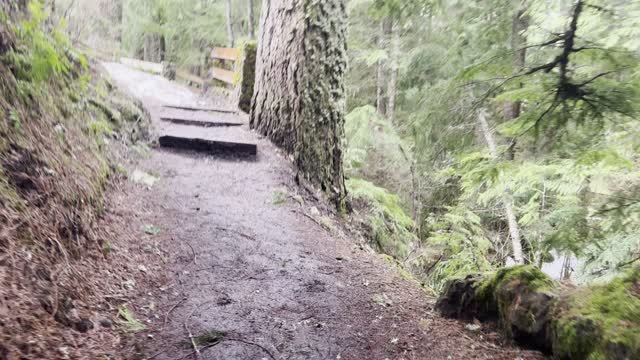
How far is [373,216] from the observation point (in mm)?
7871

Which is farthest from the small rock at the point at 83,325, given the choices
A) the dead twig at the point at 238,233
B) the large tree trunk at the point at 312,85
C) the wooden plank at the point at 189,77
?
the wooden plank at the point at 189,77

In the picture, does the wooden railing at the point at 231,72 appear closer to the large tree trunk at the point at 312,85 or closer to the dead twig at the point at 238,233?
the large tree trunk at the point at 312,85

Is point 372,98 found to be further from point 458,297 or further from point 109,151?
point 458,297

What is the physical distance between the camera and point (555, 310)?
3061 millimetres

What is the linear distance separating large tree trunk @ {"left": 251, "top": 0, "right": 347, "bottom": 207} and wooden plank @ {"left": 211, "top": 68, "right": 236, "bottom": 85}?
14.5ft

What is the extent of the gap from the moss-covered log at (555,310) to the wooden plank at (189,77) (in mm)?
12194

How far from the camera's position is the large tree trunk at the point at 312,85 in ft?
22.7

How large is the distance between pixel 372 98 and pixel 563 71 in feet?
38.9

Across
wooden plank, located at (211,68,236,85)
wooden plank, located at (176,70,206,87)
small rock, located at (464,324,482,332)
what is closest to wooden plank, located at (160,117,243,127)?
wooden plank, located at (211,68,236,85)

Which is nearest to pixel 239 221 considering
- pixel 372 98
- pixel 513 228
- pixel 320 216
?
pixel 320 216

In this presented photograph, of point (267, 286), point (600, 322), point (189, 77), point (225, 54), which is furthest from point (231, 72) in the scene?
point (600, 322)

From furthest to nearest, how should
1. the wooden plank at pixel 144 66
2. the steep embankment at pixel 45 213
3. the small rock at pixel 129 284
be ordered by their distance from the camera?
1. the wooden plank at pixel 144 66
2. the small rock at pixel 129 284
3. the steep embankment at pixel 45 213

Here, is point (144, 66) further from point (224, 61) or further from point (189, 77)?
point (224, 61)

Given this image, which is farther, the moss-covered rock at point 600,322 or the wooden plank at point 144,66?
the wooden plank at point 144,66
